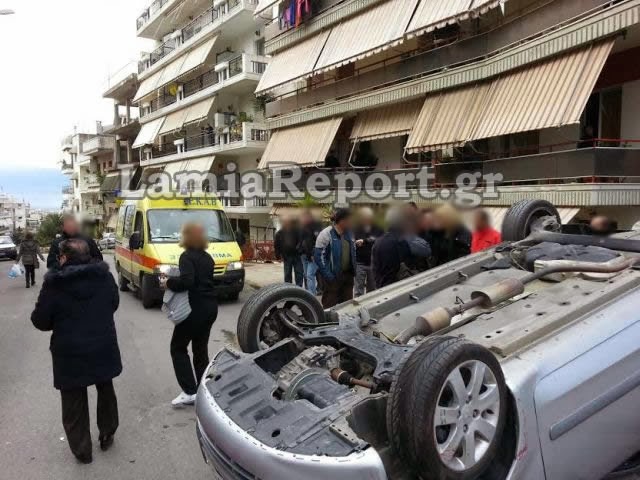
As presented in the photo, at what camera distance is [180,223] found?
9.55m

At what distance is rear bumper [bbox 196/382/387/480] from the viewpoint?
198cm

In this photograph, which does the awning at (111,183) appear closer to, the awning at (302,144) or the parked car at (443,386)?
the awning at (302,144)

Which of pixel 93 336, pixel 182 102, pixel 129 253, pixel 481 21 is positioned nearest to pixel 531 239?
pixel 93 336

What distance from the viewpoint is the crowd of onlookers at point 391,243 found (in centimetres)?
546

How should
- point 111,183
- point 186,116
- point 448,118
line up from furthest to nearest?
point 111,183
point 186,116
point 448,118

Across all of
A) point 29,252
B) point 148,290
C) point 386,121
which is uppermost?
point 386,121

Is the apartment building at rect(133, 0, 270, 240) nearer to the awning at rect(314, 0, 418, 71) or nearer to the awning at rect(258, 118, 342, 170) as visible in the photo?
the awning at rect(258, 118, 342, 170)

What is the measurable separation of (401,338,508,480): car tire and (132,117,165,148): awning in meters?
30.9

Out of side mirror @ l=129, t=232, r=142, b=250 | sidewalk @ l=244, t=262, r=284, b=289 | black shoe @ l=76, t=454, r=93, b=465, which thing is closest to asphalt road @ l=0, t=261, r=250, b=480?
black shoe @ l=76, t=454, r=93, b=465

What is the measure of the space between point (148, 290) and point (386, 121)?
29.8 feet

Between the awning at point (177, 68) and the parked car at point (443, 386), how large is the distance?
2462 cm

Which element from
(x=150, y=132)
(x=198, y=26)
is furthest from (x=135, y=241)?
(x=150, y=132)

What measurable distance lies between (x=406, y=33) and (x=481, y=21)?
6.07ft

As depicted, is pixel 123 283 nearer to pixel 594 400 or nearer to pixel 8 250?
pixel 594 400
